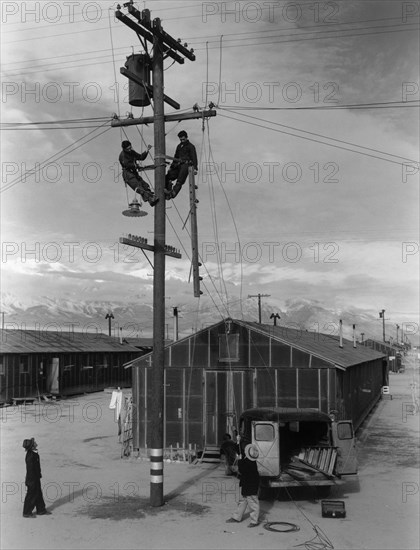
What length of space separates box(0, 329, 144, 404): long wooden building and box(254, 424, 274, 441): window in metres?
29.5

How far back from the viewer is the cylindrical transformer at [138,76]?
16359mm

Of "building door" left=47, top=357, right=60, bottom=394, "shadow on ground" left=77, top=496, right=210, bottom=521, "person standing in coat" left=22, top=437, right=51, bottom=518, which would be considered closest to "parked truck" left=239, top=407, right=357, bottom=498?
"shadow on ground" left=77, top=496, right=210, bottom=521

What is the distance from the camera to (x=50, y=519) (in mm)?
14102

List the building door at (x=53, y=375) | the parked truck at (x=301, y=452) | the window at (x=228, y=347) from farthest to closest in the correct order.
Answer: the building door at (x=53, y=375)
the window at (x=228, y=347)
the parked truck at (x=301, y=452)

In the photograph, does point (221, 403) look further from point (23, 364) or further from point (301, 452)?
point (23, 364)

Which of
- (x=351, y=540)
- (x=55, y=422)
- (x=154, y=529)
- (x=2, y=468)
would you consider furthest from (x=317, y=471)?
(x=55, y=422)

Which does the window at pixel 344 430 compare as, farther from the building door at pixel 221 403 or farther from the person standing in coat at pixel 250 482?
the building door at pixel 221 403

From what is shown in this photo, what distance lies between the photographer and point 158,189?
16062 millimetres

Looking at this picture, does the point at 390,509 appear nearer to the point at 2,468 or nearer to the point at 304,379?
the point at 304,379

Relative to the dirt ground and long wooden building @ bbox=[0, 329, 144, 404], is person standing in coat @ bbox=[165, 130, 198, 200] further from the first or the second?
long wooden building @ bbox=[0, 329, 144, 404]

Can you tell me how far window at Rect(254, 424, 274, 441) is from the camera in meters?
16.2

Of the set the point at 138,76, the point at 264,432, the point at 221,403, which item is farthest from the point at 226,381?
the point at 138,76

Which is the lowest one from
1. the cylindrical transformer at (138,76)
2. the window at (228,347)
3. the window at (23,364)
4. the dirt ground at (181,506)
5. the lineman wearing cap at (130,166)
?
the dirt ground at (181,506)

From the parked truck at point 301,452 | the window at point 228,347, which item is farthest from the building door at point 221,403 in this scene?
the parked truck at point 301,452
